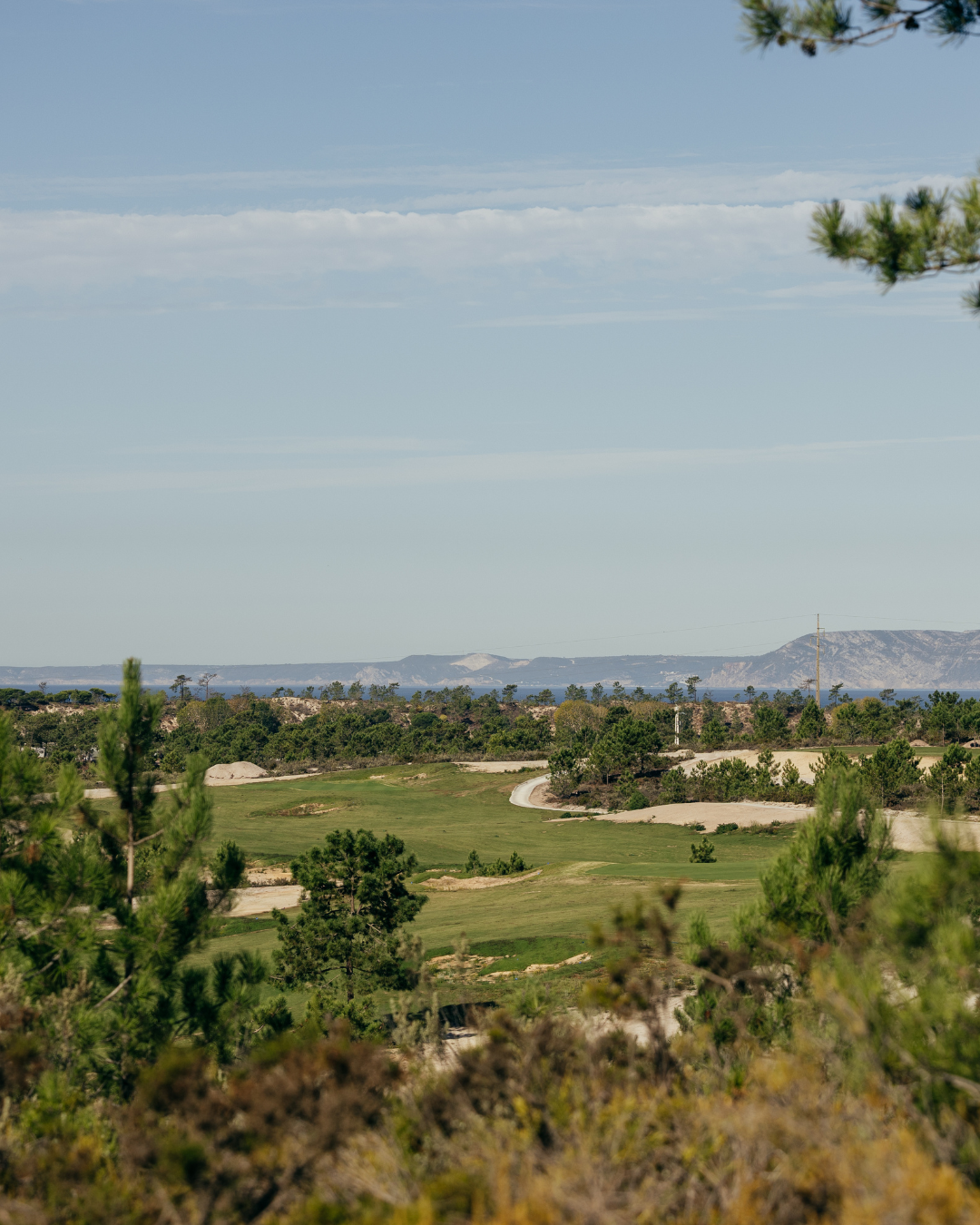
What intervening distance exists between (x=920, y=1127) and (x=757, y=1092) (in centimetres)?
98

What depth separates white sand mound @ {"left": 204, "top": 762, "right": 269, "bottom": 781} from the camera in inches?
3757

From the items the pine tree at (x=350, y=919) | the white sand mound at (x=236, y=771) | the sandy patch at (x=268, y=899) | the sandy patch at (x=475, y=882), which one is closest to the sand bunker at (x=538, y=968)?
the pine tree at (x=350, y=919)

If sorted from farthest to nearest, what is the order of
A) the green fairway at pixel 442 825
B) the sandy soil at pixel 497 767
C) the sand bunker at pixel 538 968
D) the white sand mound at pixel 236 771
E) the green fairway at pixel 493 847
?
the white sand mound at pixel 236 771, the sandy soil at pixel 497 767, the green fairway at pixel 442 825, the green fairway at pixel 493 847, the sand bunker at pixel 538 968

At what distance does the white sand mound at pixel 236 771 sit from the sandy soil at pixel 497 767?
1855 centimetres

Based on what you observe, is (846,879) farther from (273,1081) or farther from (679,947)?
(679,947)

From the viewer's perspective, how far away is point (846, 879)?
36.4ft

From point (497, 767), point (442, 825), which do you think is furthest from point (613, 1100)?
point (497, 767)

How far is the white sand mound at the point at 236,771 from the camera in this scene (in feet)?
313

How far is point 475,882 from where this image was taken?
4488cm

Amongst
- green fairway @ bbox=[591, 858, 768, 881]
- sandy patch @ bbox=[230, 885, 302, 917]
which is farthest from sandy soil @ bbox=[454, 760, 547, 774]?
sandy patch @ bbox=[230, 885, 302, 917]

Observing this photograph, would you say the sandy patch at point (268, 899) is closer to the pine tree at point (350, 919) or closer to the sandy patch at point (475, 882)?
the sandy patch at point (475, 882)

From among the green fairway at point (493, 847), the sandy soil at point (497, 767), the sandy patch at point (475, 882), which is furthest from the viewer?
the sandy soil at point (497, 767)

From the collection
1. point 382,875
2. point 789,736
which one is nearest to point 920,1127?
point 382,875

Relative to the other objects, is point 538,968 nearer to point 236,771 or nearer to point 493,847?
point 493,847
